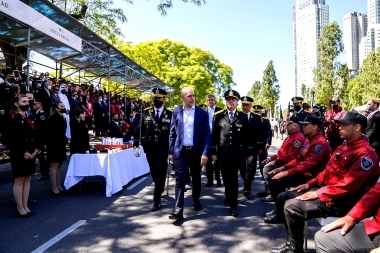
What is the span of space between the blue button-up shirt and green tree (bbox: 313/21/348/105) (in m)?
37.3

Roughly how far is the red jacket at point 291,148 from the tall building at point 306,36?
143458mm

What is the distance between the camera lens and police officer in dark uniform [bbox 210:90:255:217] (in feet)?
17.6

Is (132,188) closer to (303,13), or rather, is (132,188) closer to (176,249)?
(176,249)

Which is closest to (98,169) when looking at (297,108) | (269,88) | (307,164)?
(307,164)

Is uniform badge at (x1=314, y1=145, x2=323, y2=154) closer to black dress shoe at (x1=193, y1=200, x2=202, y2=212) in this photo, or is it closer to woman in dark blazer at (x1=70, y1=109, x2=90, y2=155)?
black dress shoe at (x1=193, y1=200, x2=202, y2=212)

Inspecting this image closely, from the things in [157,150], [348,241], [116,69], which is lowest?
[348,241]

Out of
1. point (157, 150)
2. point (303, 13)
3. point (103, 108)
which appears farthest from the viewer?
point (303, 13)

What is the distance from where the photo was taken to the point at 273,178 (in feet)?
16.0

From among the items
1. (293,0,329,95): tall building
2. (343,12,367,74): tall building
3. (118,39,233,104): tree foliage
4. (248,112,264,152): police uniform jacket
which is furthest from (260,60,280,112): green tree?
(343,12,367,74): tall building

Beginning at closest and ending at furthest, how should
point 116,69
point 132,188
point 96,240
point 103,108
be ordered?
1. point 96,240
2. point 132,188
3. point 103,108
4. point 116,69

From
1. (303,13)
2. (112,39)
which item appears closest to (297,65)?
(303,13)

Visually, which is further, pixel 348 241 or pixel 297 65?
pixel 297 65

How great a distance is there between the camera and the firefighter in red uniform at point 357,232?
253 centimetres

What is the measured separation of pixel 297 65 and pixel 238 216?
542ft
